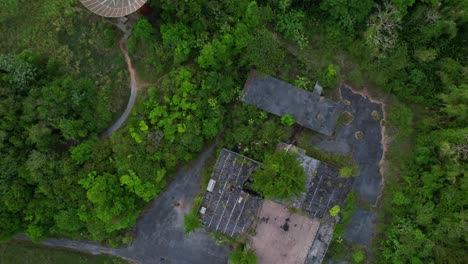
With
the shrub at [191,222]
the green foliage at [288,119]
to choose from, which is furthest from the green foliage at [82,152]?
the green foliage at [288,119]

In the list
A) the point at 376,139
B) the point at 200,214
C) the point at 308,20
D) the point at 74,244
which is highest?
the point at 308,20

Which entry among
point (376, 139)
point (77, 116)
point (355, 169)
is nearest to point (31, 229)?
point (77, 116)

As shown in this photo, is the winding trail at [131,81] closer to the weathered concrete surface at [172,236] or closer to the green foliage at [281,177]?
the weathered concrete surface at [172,236]

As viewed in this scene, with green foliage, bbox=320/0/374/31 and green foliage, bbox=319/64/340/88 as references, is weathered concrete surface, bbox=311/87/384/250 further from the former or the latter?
green foliage, bbox=320/0/374/31

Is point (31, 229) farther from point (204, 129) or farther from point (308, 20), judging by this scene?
point (308, 20)

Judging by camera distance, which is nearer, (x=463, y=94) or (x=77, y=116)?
(x=463, y=94)

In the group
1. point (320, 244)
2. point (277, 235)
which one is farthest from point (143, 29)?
point (320, 244)
